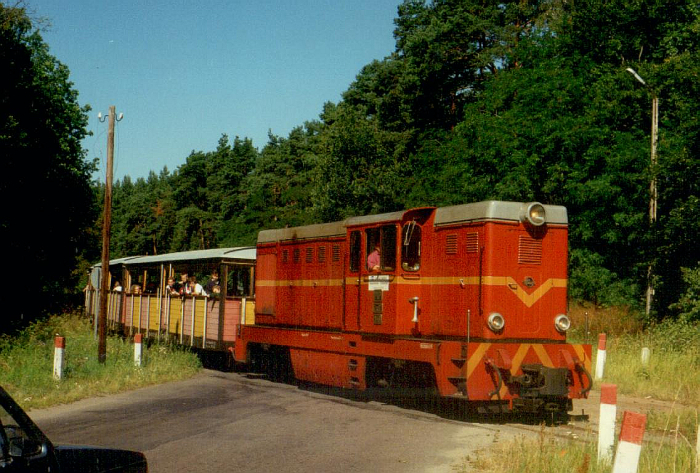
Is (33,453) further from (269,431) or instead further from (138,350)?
(138,350)

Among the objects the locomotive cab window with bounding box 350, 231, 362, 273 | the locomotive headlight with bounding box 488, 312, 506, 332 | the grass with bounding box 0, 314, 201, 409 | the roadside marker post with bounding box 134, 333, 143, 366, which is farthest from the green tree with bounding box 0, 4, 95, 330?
the locomotive headlight with bounding box 488, 312, 506, 332

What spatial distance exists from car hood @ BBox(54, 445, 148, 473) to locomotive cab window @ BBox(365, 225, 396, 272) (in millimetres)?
9479

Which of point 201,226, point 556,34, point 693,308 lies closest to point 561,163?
point 693,308

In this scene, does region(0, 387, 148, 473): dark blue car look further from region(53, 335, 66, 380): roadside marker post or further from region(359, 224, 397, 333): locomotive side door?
region(53, 335, 66, 380): roadside marker post

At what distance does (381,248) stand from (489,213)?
2.43 meters

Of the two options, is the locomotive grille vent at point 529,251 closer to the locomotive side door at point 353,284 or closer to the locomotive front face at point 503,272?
the locomotive front face at point 503,272

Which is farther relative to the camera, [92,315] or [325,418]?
[92,315]

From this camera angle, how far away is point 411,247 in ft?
45.5

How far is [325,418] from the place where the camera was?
12039mm

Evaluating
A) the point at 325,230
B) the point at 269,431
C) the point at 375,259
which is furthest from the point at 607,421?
the point at 325,230

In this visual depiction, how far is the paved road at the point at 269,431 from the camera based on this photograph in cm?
884

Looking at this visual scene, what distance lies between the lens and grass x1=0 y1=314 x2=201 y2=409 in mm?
15352

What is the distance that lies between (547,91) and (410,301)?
1756 cm

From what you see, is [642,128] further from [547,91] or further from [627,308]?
[627,308]
